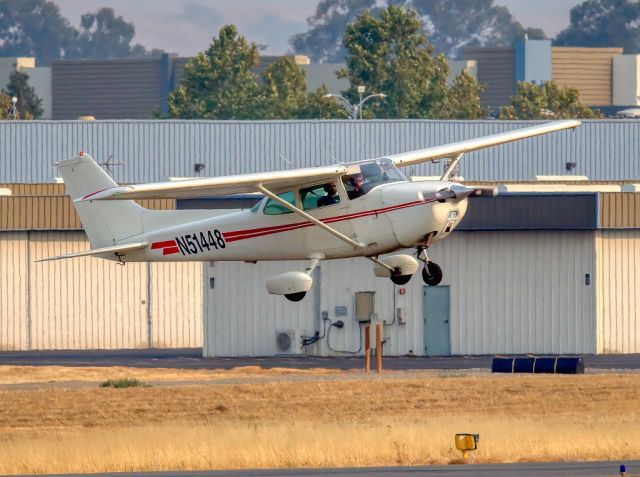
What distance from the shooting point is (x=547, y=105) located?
108000 millimetres

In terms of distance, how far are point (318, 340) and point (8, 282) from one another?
32.7 feet

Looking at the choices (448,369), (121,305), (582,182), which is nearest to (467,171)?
(582,182)

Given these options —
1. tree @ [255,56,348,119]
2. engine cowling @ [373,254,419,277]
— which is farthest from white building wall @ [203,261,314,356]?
tree @ [255,56,348,119]

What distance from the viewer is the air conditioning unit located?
142 feet

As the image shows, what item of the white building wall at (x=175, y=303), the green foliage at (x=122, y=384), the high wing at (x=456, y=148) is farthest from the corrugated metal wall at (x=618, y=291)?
the green foliage at (x=122, y=384)

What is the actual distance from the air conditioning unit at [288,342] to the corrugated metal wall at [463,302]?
169 mm

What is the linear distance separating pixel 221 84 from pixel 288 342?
75.6 meters

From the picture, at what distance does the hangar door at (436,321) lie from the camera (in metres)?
43.4

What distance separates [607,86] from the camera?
15388 centimetres

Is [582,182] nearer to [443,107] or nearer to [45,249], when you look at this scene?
[45,249]

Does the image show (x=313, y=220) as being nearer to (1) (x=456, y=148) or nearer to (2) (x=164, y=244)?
(2) (x=164, y=244)

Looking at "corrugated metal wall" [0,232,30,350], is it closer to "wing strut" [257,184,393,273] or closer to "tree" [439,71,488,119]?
"wing strut" [257,184,393,273]

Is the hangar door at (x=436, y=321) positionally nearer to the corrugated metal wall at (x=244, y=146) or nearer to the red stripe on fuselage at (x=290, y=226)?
the red stripe on fuselage at (x=290, y=226)

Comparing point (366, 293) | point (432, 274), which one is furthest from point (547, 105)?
point (432, 274)
